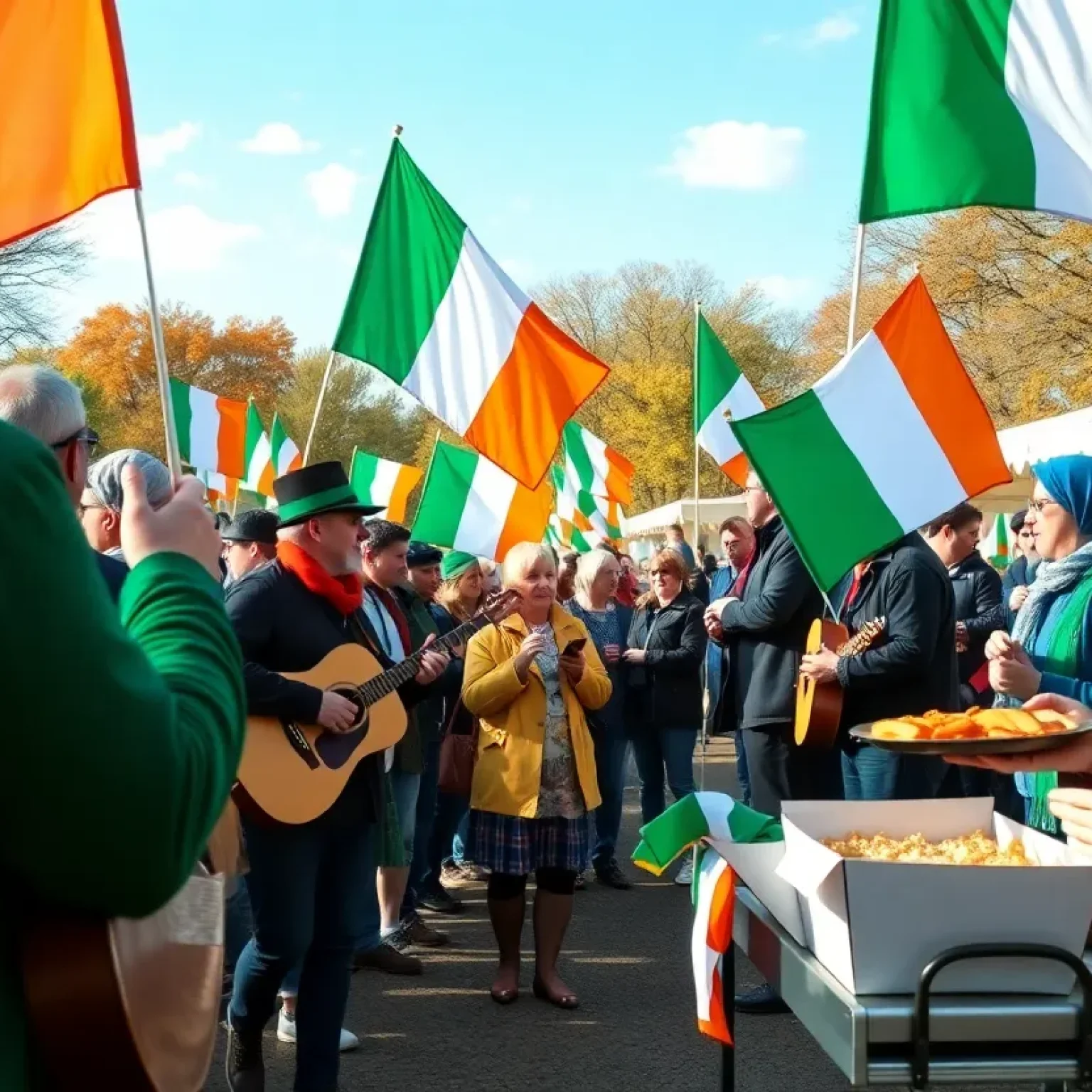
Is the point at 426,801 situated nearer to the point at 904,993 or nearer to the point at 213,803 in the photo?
the point at 904,993

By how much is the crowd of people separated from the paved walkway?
0.17m

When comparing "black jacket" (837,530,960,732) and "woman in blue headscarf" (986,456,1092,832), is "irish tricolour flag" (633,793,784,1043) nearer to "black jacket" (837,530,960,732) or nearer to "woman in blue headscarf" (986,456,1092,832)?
"woman in blue headscarf" (986,456,1092,832)

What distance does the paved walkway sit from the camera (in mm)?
4523

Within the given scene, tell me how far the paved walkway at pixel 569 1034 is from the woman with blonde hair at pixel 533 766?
258mm

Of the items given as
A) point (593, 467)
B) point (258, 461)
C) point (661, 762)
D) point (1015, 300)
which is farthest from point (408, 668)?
point (1015, 300)

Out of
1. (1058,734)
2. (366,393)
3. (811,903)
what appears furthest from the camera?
(366,393)

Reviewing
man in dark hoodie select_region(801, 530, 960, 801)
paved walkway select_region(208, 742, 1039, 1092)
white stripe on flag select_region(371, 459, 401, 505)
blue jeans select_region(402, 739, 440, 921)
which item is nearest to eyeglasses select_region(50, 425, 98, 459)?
paved walkway select_region(208, 742, 1039, 1092)

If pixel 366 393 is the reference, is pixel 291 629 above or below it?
below

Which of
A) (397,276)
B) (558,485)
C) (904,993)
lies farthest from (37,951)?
(558,485)

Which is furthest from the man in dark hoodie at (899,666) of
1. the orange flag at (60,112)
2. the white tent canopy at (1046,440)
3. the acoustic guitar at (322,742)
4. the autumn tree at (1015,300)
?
the autumn tree at (1015,300)

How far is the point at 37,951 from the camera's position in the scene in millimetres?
1183

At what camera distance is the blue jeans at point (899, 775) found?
5.14 m

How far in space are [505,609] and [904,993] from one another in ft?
10.9

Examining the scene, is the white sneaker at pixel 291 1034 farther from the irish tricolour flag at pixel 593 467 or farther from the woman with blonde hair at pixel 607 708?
the irish tricolour flag at pixel 593 467
